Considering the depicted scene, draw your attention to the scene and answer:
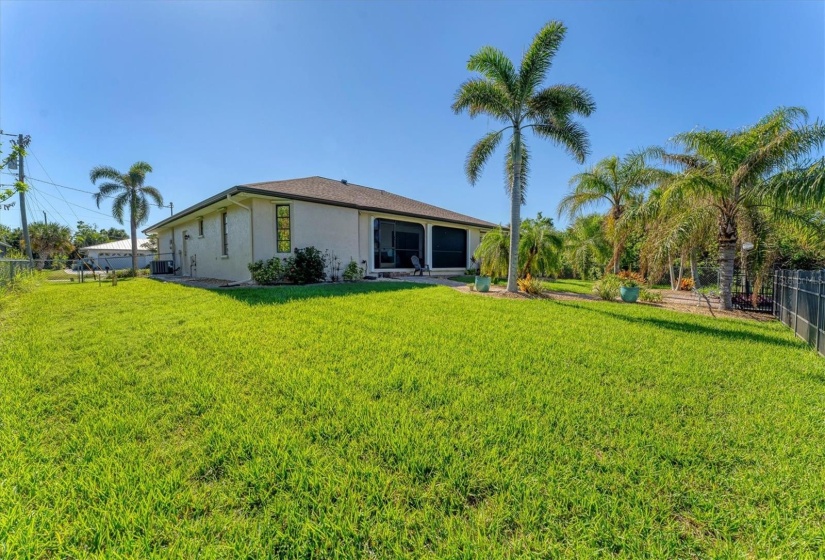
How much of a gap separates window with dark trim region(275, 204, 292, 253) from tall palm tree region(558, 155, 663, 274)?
13864 millimetres

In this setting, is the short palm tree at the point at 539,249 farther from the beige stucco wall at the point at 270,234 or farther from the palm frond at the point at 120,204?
the palm frond at the point at 120,204

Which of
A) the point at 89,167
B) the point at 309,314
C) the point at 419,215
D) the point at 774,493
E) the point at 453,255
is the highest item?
the point at 89,167

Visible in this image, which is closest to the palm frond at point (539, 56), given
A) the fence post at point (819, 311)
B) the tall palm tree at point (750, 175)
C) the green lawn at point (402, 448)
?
the tall palm tree at point (750, 175)

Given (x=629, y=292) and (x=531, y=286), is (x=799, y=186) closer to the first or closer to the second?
(x=629, y=292)

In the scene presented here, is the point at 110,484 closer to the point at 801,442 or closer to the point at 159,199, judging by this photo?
the point at 801,442

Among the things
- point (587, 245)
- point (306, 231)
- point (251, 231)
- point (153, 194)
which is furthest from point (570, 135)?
point (153, 194)

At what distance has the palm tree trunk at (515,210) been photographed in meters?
10.4

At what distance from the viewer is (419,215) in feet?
53.7

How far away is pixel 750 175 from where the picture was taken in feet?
28.4

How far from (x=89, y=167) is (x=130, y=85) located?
1192cm

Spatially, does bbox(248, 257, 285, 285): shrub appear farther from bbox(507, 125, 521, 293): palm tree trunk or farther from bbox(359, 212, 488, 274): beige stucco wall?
bbox(507, 125, 521, 293): palm tree trunk

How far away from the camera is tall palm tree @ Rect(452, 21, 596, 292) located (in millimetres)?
9430

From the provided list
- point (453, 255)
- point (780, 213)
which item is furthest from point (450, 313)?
point (453, 255)

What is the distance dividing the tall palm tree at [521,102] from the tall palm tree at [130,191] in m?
23.4
